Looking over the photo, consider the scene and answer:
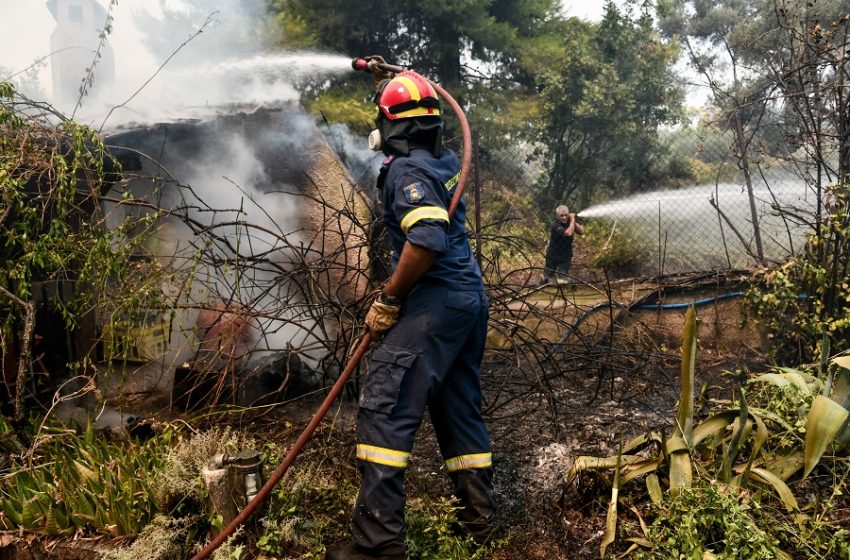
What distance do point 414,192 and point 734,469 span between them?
196 cm

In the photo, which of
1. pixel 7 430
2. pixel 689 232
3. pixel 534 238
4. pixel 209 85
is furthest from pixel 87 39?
pixel 689 232

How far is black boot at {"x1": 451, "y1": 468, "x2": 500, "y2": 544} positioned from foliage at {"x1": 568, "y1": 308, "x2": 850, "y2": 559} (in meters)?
0.45

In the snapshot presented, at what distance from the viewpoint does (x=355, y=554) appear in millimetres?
2621

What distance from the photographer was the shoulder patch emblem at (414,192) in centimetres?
270

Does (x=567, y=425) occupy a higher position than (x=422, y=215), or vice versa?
(x=422, y=215)

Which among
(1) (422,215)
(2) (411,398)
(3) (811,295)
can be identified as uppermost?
(1) (422,215)

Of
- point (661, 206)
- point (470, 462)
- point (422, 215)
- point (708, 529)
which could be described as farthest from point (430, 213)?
point (661, 206)

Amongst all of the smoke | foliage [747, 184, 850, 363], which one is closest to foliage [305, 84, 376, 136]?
the smoke

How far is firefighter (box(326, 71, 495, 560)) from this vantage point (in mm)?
2635

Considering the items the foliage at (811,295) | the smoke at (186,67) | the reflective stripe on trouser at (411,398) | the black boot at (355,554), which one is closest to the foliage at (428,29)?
the smoke at (186,67)

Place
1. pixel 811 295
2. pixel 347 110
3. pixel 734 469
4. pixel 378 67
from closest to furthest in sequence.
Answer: pixel 734 469, pixel 378 67, pixel 811 295, pixel 347 110

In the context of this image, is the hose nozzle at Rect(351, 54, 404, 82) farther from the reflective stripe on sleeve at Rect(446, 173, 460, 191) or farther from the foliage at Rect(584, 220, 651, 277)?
the foliage at Rect(584, 220, 651, 277)

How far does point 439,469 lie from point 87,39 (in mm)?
10163

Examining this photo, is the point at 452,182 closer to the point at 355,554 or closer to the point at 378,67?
the point at 378,67
